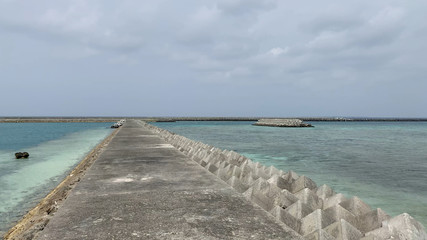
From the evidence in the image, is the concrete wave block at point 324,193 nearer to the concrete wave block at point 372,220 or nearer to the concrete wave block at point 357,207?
the concrete wave block at point 357,207

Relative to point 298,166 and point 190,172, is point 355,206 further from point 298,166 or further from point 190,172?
point 298,166

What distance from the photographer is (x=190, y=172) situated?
18.8 feet

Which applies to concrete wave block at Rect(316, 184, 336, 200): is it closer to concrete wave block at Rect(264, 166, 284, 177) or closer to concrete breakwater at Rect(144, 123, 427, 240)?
concrete breakwater at Rect(144, 123, 427, 240)

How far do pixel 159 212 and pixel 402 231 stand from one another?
7.99ft

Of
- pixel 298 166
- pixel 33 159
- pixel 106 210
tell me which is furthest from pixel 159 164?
pixel 33 159

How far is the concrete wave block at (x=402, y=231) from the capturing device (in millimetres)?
2637

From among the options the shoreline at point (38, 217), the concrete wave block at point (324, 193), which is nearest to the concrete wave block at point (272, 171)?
the concrete wave block at point (324, 193)

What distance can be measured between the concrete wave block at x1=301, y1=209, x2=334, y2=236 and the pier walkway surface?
293 millimetres

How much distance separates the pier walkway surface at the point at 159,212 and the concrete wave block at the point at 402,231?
76 centimetres

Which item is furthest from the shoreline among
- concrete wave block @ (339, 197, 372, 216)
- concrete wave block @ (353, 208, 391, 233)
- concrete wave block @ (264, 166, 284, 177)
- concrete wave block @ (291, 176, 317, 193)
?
concrete wave block @ (264, 166, 284, 177)

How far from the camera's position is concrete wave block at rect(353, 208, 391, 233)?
330 cm

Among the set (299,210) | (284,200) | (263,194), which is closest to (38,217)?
(263,194)

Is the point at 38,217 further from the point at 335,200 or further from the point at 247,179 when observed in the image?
the point at 335,200

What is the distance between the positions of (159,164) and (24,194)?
166 inches
